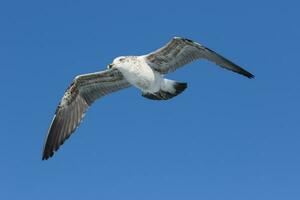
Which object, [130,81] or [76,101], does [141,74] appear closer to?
[130,81]

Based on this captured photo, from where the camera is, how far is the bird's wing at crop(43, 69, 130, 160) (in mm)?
15805

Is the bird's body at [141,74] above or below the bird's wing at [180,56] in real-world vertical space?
below

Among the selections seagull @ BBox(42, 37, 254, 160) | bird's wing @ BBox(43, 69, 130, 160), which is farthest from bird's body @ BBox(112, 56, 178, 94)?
bird's wing @ BBox(43, 69, 130, 160)

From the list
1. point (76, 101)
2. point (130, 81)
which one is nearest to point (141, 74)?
point (130, 81)

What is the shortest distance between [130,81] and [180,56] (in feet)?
5.05

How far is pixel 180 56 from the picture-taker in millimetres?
14508

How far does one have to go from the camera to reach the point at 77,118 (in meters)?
16.2

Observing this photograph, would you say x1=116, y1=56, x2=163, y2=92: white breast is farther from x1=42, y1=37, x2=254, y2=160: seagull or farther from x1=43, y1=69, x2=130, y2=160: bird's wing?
x1=43, y1=69, x2=130, y2=160: bird's wing

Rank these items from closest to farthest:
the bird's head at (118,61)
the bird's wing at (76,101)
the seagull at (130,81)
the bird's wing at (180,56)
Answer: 1. the bird's wing at (180,56)
2. the seagull at (130,81)
3. the bird's head at (118,61)
4. the bird's wing at (76,101)

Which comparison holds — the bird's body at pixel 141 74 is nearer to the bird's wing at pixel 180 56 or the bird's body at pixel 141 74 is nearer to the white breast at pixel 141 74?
the white breast at pixel 141 74

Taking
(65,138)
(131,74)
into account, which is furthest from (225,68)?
(65,138)

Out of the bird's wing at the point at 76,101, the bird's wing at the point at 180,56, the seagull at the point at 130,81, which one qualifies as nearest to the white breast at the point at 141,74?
the seagull at the point at 130,81

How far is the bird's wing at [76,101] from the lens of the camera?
1580 centimetres

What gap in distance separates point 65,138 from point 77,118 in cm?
69
